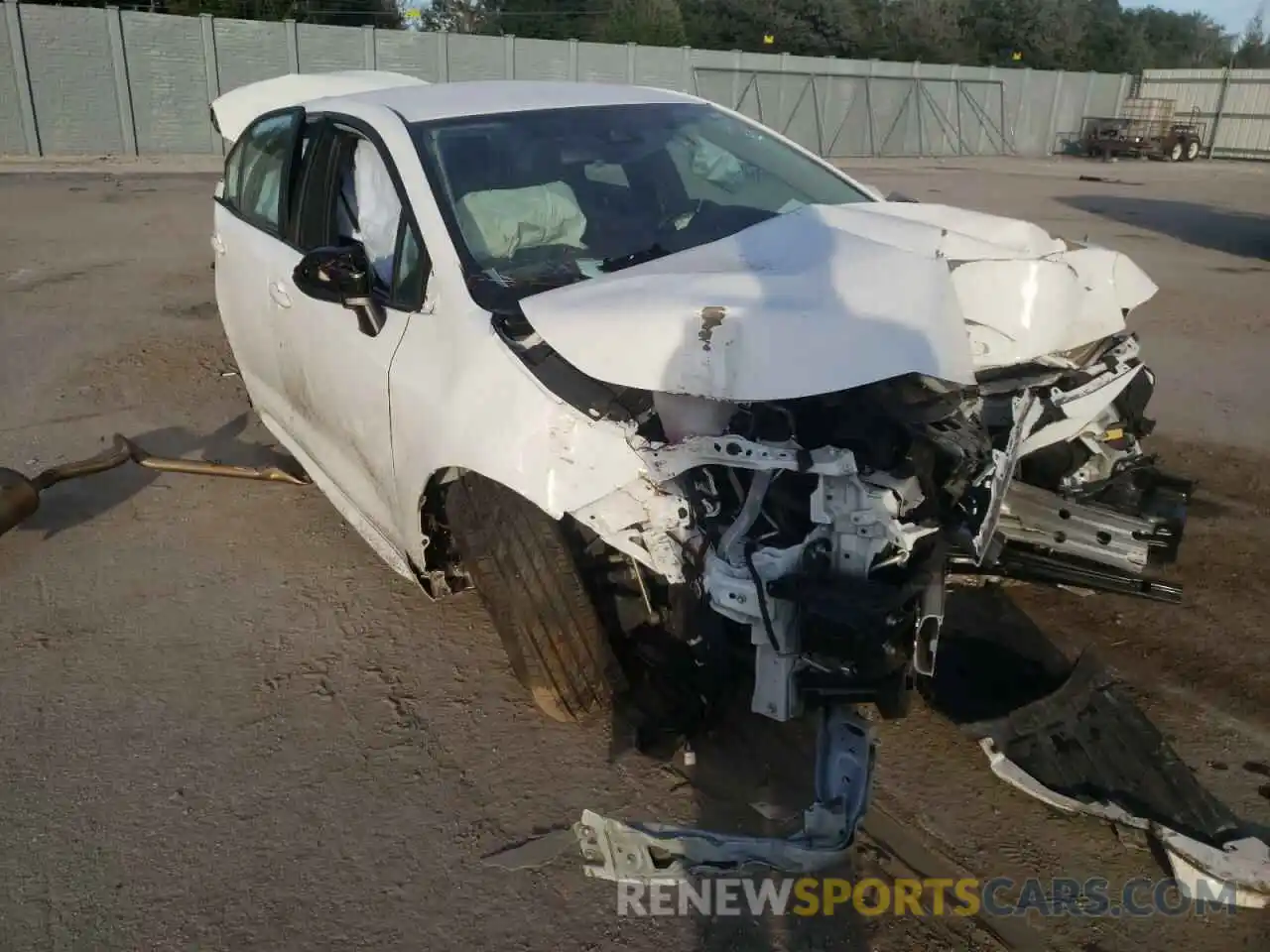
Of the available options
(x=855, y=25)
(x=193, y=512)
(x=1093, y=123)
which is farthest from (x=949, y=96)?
(x=193, y=512)

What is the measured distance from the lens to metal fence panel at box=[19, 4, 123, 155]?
70.1 feet

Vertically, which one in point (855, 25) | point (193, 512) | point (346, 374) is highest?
point (855, 25)

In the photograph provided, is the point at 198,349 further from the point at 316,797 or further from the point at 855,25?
the point at 855,25

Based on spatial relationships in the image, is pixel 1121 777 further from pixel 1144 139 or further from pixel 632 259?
pixel 1144 139

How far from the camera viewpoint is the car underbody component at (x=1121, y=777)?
2.49 m

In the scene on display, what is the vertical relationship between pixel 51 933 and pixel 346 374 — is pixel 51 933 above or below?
below

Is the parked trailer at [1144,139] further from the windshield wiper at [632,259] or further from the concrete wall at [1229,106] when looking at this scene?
the windshield wiper at [632,259]

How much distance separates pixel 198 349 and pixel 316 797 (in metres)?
5.31

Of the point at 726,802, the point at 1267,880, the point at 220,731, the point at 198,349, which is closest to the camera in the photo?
the point at 1267,880

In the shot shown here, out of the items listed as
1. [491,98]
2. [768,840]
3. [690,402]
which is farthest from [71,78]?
[768,840]

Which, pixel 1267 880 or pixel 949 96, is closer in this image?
pixel 1267 880

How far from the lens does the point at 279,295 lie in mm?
4082

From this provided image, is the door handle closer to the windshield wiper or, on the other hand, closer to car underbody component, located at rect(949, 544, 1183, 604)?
the windshield wiper

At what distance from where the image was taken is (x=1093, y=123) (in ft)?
114
